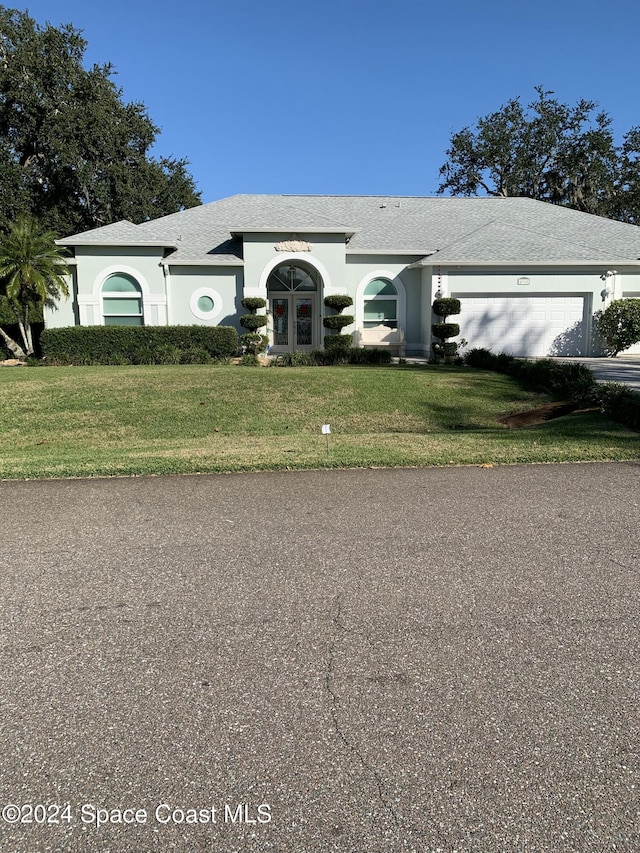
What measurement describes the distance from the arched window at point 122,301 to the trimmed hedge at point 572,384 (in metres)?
12.3

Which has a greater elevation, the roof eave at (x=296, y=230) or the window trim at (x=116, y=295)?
the roof eave at (x=296, y=230)

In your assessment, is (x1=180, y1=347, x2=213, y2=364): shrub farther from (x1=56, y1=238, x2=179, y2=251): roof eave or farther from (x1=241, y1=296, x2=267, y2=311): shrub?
(x1=56, y1=238, x2=179, y2=251): roof eave

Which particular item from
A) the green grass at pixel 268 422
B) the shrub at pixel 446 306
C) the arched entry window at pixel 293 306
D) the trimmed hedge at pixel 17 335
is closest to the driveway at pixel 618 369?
the green grass at pixel 268 422

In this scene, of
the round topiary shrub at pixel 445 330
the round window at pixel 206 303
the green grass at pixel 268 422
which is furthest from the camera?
the round window at pixel 206 303

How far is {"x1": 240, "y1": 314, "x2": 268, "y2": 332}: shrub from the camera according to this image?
837 inches

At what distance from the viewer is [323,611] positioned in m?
3.69

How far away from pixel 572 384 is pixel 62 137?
99.7ft

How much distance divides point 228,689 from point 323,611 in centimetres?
90

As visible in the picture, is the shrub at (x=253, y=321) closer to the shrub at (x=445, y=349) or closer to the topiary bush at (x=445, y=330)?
the topiary bush at (x=445, y=330)

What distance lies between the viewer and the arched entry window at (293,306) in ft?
77.5

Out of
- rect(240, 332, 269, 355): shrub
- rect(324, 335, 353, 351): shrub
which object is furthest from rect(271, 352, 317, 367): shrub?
rect(240, 332, 269, 355): shrub

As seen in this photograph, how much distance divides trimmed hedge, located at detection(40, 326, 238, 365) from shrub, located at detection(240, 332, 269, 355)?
27.4 inches

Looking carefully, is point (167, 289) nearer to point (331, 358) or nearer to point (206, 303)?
point (206, 303)

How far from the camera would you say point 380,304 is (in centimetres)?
2333
